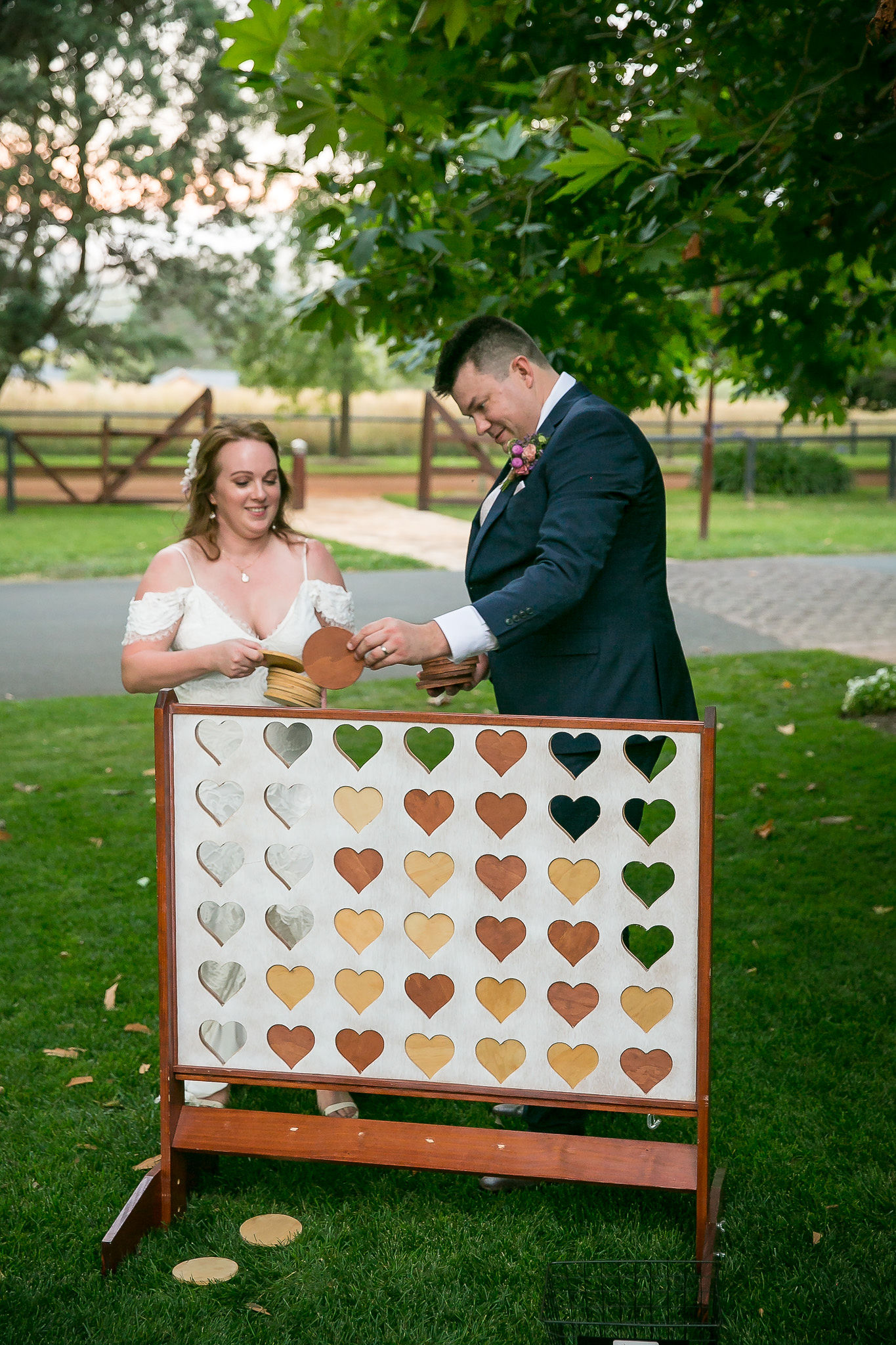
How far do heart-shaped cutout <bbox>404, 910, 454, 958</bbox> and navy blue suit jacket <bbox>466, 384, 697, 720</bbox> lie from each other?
64 centimetres

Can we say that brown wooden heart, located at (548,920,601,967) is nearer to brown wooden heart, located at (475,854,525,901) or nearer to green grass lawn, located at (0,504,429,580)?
brown wooden heart, located at (475,854,525,901)

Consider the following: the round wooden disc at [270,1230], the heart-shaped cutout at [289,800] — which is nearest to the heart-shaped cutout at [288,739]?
the heart-shaped cutout at [289,800]

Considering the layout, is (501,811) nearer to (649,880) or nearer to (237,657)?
(237,657)

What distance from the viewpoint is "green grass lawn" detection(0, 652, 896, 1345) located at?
2.80 metres

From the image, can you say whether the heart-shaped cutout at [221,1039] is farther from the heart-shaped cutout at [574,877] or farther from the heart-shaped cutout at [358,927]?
the heart-shaped cutout at [574,877]

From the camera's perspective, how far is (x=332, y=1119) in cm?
309

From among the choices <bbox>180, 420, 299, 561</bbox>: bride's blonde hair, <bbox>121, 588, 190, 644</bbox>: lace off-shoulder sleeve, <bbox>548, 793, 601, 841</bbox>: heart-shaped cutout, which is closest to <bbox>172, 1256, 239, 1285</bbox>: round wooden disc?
<bbox>548, 793, 601, 841</bbox>: heart-shaped cutout

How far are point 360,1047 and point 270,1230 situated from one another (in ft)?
1.73

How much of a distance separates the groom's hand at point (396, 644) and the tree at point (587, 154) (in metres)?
1.39

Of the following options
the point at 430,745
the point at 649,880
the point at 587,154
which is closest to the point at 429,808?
the point at 587,154

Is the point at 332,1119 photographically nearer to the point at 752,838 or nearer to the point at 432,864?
the point at 432,864

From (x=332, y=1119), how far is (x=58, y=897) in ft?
9.01

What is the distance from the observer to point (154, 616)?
3.59 meters

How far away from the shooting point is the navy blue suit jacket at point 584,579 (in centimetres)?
304
